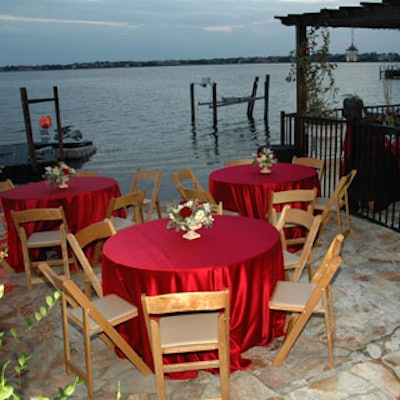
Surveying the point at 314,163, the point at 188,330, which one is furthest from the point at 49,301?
the point at 314,163

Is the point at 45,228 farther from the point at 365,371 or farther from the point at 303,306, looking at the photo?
the point at 365,371

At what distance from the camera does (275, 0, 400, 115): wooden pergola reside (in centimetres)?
864

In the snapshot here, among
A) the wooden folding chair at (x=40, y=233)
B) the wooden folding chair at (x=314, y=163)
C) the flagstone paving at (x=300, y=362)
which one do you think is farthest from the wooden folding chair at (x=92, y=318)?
the wooden folding chair at (x=314, y=163)

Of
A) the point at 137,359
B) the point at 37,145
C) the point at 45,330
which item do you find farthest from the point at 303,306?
the point at 37,145

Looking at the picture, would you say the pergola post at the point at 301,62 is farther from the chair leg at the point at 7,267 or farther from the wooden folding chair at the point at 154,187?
the chair leg at the point at 7,267

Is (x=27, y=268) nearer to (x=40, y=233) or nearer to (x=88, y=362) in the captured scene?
(x=40, y=233)

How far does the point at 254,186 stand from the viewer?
5762mm

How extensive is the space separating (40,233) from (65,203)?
44 cm

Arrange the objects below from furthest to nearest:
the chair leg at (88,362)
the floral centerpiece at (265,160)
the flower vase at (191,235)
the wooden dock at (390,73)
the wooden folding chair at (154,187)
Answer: the wooden dock at (390,73) < the wooden folding chair at (154,187) < the floral centerpiece at (265,160) < the flower vase at (191,235) < the chair leg at (88,362)

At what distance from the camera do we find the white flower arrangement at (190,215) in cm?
372

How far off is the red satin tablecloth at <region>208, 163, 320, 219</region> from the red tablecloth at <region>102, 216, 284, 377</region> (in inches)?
→ 72.1

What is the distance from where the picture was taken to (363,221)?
21.9 ft

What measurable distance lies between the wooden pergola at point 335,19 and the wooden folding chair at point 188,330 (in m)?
6.85

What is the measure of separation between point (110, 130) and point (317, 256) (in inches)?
1013
